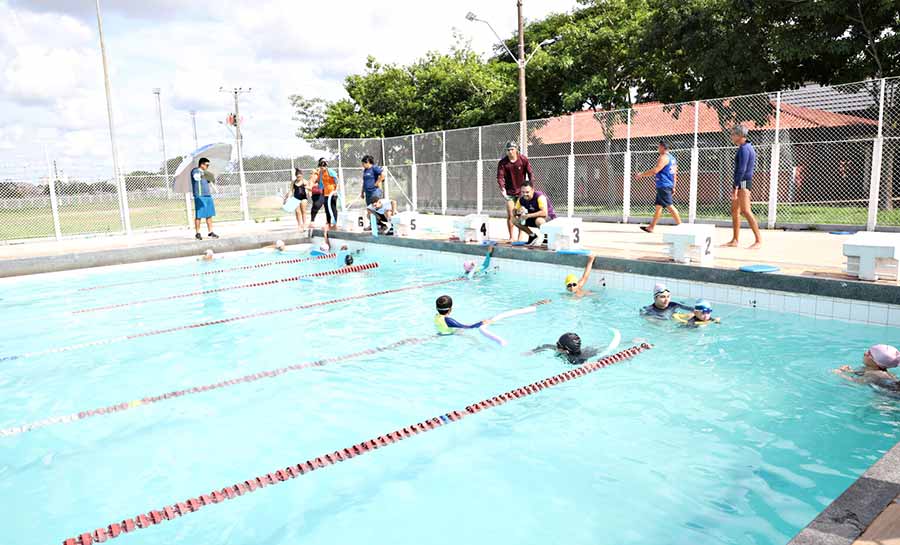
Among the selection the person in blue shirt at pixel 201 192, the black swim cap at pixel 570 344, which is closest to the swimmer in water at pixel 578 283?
the black swim cap at pixel 570 344

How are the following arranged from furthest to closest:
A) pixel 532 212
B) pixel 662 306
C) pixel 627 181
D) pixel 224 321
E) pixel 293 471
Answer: pixel 627 181 < pixel 532 212 < pixel 224 321 < pixel 662 306 < pixel 293 471

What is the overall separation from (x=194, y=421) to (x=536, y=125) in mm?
14734

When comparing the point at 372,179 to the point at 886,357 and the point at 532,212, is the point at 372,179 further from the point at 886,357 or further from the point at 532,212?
the point at 886,357

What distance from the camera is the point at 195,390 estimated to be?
18.7 ft

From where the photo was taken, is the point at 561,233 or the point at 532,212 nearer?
the point at 561,233

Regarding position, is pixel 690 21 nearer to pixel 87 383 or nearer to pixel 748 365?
pixel 748 365

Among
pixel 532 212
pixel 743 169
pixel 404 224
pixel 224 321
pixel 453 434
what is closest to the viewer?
pixel 453 434

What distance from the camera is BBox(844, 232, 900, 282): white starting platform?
6.32 meters

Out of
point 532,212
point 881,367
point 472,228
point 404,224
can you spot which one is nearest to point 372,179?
point 404,224

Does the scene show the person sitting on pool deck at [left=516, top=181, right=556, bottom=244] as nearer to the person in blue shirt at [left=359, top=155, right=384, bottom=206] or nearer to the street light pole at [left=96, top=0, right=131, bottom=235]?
the person in blue shirt at [left=359, top=155, right=384, bottom=206]

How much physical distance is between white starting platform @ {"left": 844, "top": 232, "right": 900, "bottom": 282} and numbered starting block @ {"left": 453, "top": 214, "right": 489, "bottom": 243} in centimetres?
644

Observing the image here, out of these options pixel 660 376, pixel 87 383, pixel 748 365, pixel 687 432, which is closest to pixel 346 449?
pixel 687 432

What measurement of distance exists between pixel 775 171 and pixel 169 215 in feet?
59.2

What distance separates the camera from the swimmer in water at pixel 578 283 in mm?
8695
